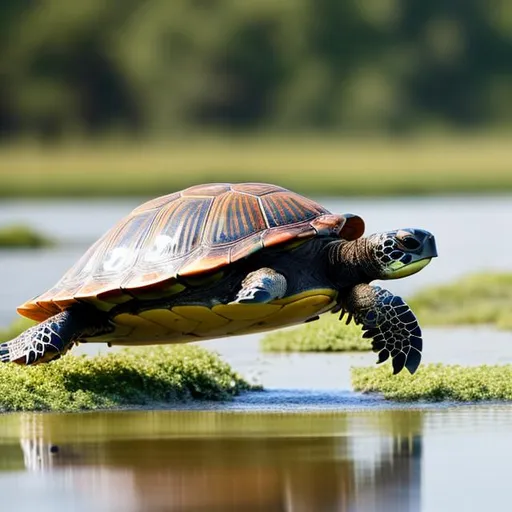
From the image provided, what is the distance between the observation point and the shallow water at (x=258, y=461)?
516cm

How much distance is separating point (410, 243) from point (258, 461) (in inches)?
108

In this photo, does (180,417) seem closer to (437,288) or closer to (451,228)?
(437,288)

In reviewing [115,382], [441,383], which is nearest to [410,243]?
[441,383]

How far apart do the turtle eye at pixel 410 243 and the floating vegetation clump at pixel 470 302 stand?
11.4 feet

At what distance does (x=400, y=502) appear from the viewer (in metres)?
5.04

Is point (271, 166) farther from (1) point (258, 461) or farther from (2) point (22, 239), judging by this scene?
(1) point (258, 461)

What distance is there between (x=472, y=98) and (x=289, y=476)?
382 ft

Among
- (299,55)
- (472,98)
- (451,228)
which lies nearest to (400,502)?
(451,228)

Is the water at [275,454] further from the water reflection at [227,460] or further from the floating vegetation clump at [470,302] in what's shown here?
the floating vegetation clump at [470,302]

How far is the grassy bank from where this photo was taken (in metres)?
72.6

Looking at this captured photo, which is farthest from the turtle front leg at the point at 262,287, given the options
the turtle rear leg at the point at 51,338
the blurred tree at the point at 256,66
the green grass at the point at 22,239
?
the blurred tree at the point at 256,66

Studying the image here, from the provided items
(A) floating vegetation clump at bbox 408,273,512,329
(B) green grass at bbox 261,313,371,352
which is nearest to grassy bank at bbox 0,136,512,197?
(A) floating vegetation clump at bbox 408,273,512,329

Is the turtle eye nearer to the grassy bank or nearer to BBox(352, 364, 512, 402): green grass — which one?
BBox(352, 364, 512, 402): green grass

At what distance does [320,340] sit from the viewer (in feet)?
33.9
